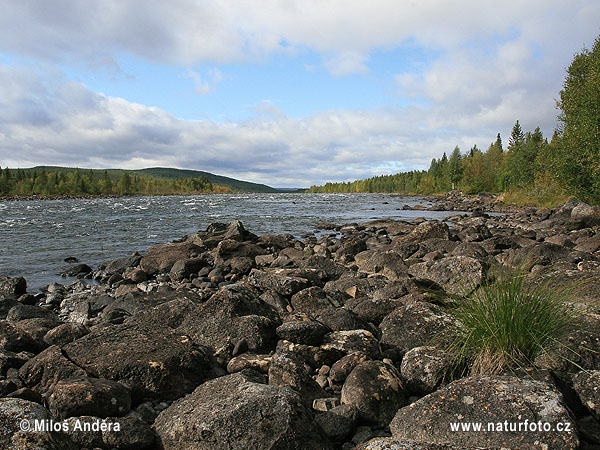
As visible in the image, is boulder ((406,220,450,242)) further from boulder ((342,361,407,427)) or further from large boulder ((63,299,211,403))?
large boulder ((63,299,211,403))

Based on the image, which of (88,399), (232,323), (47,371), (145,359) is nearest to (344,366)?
(232,323)

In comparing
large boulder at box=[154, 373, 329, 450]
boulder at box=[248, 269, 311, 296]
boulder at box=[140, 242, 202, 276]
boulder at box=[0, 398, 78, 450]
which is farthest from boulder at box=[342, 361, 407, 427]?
boulder at box=[140, 242, 202, 276]

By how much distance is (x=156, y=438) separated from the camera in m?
3.65

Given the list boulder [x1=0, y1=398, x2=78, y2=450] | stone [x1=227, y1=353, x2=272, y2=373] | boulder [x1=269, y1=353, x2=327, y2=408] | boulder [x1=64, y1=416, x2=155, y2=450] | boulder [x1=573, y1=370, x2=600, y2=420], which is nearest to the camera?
boulder [x1=0, y1=398, x2=78, y2=450]

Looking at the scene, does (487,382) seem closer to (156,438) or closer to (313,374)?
(313,374)

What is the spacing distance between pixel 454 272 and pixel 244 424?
7075 mm

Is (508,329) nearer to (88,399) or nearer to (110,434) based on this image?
(110,434)

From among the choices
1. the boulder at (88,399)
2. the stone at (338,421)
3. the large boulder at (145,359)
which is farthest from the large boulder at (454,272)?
the boulder at (88,399)

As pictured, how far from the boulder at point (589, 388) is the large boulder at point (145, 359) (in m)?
4.39

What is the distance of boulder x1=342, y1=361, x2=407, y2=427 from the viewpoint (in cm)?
413

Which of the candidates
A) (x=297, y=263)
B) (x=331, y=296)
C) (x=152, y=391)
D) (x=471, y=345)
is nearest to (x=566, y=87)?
(x=297, y=263)

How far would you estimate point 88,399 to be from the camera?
397 centimetres

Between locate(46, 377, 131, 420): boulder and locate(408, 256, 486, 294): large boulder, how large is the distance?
650 cm

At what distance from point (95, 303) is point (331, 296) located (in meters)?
6.59
